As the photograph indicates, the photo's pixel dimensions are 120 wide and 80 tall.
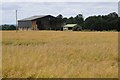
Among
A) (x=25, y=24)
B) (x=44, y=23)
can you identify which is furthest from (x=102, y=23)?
(x=25, y=24)

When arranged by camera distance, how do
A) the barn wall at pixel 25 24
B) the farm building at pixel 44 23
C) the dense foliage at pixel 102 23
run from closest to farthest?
1. the dense foliage at pixel 102 23
2. the farm building at pixel 44 23
3. the barn wall at pixel 25 24

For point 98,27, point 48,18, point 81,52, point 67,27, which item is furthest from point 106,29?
point 81,52

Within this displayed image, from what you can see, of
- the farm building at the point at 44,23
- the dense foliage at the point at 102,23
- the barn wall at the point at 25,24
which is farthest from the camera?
the barn wall at the point at 25,24

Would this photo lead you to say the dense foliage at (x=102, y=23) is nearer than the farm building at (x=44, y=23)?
Yes

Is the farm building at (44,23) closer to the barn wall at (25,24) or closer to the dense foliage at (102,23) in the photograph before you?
the barn wall at (25,24)

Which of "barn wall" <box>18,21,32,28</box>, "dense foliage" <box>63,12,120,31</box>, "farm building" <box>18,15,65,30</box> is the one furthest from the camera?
"barn wall" <box>18,21,32,28</box>

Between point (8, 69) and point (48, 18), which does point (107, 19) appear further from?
point (8, 69)

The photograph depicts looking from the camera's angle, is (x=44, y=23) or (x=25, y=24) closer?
(x=44, y=23)

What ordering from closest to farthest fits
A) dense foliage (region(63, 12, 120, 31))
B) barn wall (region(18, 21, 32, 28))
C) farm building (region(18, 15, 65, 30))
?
dense foliage (region(63, 12, 120, 31))
farm building (region(18, 15, 65, 30))
barn wall (region(18, 21, 32, 28))

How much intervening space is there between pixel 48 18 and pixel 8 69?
404ft

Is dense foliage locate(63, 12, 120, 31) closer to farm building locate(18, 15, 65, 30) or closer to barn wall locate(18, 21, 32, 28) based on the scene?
farm building locate(18, 15, 65, 30)

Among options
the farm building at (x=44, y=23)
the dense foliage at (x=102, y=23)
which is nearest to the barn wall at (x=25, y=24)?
the farm building at (x=44, y=23)

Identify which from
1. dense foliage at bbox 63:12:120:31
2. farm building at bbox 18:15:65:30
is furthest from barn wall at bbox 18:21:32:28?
dense foliage at bbox 63:12:120:31

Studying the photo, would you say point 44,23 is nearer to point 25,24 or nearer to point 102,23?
point 25,24
